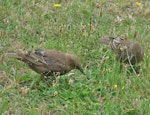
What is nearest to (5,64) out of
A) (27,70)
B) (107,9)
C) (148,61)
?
(27,70)

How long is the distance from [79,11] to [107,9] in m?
0.58

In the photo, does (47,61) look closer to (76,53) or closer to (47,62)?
(47,62)

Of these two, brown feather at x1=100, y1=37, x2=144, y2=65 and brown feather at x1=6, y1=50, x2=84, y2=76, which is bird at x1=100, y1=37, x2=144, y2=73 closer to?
brown feather at x1=100, y1=37, x2=144, y2=65

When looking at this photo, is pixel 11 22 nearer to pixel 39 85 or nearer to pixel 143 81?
pixel 39 85

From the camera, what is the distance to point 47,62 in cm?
617

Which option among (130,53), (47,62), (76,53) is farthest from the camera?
(76,53)

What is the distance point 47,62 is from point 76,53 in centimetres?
98

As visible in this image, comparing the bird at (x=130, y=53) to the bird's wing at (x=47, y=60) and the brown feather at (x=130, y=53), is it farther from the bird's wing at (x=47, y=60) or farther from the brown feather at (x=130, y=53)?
the bird's wing at (x=47, y=60)

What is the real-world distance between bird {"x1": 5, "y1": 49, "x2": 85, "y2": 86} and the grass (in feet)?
0.58

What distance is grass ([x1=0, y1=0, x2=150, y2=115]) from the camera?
584cm

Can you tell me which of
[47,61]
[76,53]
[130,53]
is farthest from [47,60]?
[130,53]

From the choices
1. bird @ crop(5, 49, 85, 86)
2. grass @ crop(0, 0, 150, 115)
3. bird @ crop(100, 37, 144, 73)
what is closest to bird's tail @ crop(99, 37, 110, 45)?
grass @ crop(0, 0, 150, 115)

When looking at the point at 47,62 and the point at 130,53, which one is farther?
the point at 130,53

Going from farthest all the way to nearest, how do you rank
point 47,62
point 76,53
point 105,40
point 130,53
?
point 105,40, point 76,53, point 130,53, point 47,62
